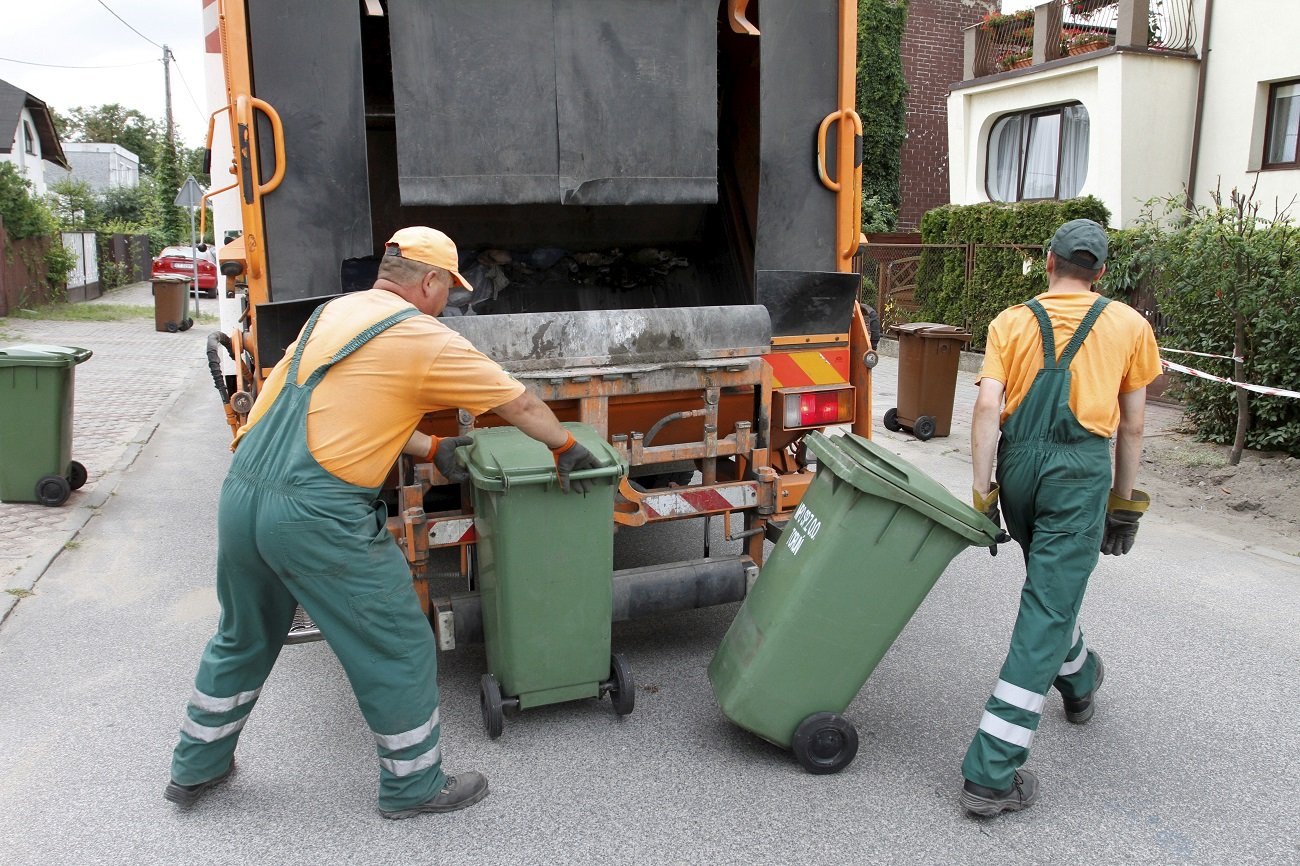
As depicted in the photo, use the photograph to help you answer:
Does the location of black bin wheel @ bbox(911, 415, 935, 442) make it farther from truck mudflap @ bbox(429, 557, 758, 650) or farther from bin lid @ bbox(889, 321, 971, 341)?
truck mudflap @ bbox(429, 557, 758, 650)

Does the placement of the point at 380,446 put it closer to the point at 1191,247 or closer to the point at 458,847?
the point at 458,847

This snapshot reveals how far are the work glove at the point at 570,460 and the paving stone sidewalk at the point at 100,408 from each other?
295 cm

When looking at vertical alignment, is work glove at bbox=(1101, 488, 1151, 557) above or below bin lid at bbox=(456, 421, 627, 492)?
below

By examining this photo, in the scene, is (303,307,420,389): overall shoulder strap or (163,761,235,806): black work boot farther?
(163,761,235,806): black work boot

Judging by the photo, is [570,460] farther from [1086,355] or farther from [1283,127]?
[1283,127]

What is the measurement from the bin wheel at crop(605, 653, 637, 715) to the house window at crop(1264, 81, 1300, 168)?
428 inches

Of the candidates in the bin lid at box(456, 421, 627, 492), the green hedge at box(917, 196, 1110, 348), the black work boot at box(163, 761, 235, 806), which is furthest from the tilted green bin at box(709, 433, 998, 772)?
the green hedge at box(917, 196, 1110, 348)

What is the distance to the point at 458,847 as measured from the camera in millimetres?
2715

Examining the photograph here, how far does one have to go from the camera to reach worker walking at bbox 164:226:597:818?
2.62 meters

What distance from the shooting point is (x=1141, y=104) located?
1205 cm

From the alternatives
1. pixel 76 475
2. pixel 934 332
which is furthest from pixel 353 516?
pixel 934 332

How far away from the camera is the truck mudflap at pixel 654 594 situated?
342cm

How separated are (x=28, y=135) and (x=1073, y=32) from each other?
35.1 meters

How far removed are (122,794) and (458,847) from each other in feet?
3.47
